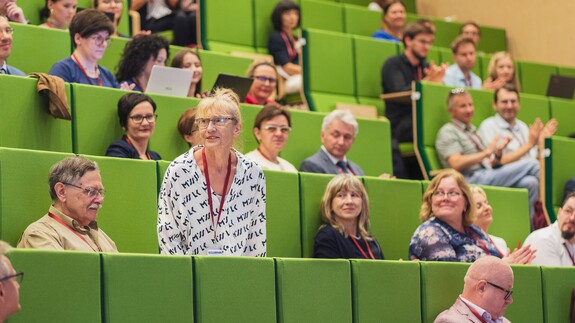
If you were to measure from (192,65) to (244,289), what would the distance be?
1616 mm

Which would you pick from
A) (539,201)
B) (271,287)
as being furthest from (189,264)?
(539,201)

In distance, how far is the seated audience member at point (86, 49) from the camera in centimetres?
337

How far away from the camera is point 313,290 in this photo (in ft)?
7.98

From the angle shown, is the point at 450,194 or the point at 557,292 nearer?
the point at 557,292

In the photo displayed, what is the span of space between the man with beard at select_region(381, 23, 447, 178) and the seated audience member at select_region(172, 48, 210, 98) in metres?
1.07

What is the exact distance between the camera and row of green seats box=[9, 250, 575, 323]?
2012 millimetres

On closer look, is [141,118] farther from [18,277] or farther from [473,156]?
[473,156]

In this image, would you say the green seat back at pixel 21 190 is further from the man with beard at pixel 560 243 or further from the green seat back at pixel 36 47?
the man with beard at pixel 560 243

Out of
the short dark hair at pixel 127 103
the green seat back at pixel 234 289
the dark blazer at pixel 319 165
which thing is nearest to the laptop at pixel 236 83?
the dark blazer at pixel 319 165

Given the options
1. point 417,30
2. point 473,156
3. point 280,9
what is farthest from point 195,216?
point 280,9

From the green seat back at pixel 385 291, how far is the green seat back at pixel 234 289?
0.27m

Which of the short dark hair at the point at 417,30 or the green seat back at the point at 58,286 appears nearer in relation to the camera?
the green seat back at the point at 58,286

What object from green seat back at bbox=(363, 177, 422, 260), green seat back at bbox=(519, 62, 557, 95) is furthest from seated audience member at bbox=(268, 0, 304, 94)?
green seat back at bbox=(363, 177, 422, 260)

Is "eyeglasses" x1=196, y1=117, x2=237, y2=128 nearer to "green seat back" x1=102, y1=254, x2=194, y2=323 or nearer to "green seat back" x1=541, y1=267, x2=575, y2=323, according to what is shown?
"green seat back" x1=102, y1=254, x2=194, y2=323
